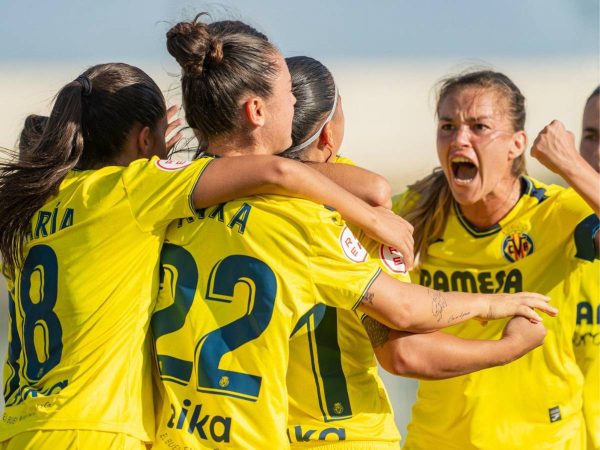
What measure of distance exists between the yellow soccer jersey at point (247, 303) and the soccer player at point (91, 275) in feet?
0.28

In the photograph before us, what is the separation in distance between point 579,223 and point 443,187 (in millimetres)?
745

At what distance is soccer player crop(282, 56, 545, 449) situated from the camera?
2938 millimetres

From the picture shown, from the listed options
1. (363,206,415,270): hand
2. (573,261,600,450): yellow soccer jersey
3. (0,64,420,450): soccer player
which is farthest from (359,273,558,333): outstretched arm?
(573,261,600,450): yellow soccer jersey

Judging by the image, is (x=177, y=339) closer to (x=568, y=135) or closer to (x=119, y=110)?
(x=119, y=110)

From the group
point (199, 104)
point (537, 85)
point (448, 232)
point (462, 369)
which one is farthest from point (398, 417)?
point (537, 85)

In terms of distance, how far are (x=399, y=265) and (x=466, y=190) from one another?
1571 millimetres

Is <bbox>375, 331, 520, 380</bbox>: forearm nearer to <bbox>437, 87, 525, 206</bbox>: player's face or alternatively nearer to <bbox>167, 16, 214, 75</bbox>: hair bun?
<bbox>167, 16, 214, 75</bbox>: hair bun

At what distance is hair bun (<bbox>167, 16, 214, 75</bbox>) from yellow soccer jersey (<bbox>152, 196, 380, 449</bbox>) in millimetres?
451

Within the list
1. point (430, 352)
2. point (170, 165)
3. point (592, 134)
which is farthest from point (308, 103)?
point (592, 134)

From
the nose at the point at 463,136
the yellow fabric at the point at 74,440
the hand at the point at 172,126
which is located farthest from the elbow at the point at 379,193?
the nose at the point at 463,136

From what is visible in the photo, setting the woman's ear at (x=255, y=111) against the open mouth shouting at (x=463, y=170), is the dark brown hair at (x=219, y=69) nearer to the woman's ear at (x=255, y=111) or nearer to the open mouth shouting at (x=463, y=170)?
the woman's ear at (x=255, y=111)

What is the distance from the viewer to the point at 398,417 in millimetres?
7430

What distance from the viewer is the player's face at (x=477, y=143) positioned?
176 inches

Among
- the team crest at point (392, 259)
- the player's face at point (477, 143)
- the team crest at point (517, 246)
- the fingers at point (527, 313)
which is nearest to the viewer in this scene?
the team crest at point (392, 259)
